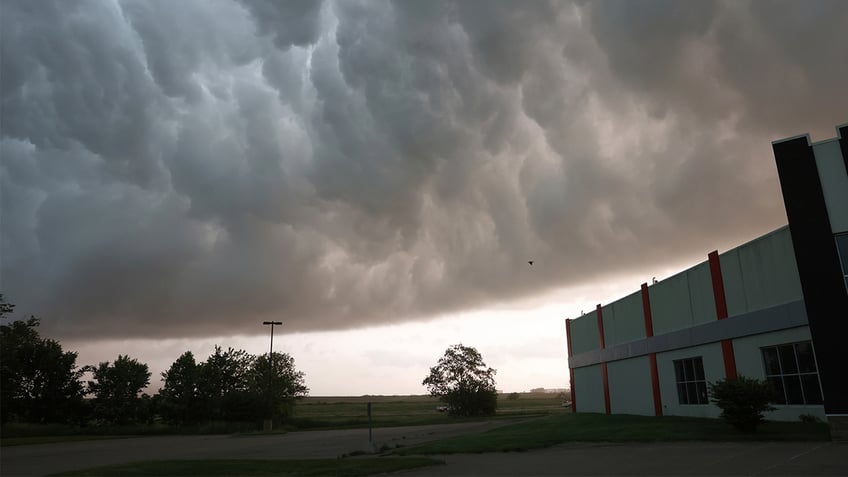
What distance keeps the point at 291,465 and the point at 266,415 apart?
1779 inches

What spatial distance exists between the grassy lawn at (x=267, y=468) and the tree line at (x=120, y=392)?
41.7m

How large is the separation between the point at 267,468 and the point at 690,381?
24.9 m

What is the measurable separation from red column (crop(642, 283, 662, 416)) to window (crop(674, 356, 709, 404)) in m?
2.28

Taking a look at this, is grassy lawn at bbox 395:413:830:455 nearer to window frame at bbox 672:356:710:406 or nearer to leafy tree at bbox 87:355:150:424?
window frame at bbox 672:356:710:406

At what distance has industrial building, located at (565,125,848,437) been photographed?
66.2 ft

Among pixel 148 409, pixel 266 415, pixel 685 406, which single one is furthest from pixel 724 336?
pixel 148 409

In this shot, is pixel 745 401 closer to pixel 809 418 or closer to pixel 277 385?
pixel 809 418

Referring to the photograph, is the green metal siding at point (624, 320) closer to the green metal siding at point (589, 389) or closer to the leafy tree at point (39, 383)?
the green metal siding at point (589, 389)

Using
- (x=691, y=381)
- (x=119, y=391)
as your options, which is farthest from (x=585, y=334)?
(x=119, y=391)

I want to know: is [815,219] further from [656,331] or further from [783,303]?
[656,331]

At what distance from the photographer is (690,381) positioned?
3231 cm

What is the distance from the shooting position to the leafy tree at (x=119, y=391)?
204 ft

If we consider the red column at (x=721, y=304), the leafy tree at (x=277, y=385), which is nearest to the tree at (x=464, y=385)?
the leafy tree at (x=277, y=385)

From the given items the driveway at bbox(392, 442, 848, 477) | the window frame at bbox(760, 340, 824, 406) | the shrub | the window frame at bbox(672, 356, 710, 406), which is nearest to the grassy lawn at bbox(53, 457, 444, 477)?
the driveway at bbox(392, 442, 848, 477)
